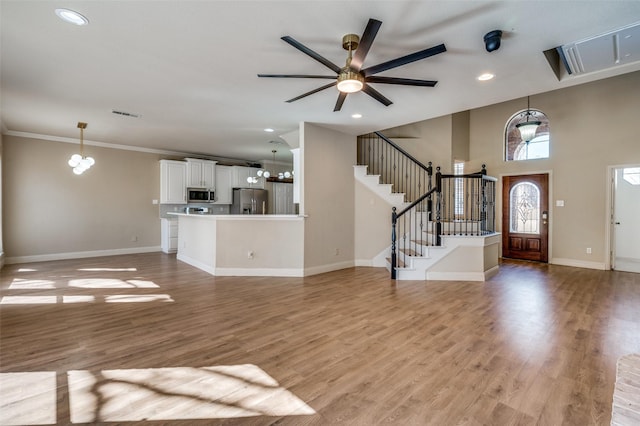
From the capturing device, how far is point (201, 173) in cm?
845

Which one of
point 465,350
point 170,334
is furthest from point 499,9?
point 170,334

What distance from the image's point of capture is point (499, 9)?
88.0 inches

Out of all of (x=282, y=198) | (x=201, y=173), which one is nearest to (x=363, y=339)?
(x=201, y=173)

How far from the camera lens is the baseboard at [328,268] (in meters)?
5.31

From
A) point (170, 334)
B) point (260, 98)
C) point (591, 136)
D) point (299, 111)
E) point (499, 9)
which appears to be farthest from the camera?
point (591, 136)

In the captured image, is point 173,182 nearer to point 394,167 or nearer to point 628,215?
point 394,167

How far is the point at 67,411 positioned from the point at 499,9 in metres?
4.05

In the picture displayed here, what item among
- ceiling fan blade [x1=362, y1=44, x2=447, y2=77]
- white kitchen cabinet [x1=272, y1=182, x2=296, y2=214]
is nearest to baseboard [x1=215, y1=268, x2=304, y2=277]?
ceiling fan blade [x1=362, y1=44, x2=447, y2=77]

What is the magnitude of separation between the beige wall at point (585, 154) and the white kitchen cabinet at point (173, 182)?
856 cm

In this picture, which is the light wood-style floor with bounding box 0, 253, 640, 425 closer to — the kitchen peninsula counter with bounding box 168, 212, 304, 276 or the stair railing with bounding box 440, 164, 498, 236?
the kitchen peninsula counter with bounding box 168, 212, 304, 276

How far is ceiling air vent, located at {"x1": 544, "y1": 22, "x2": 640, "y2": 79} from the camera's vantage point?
8.39 ft

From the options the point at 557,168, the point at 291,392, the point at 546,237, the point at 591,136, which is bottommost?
the point at 291,392

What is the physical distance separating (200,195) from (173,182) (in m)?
0.80

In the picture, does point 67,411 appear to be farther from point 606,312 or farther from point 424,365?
point 606,312
